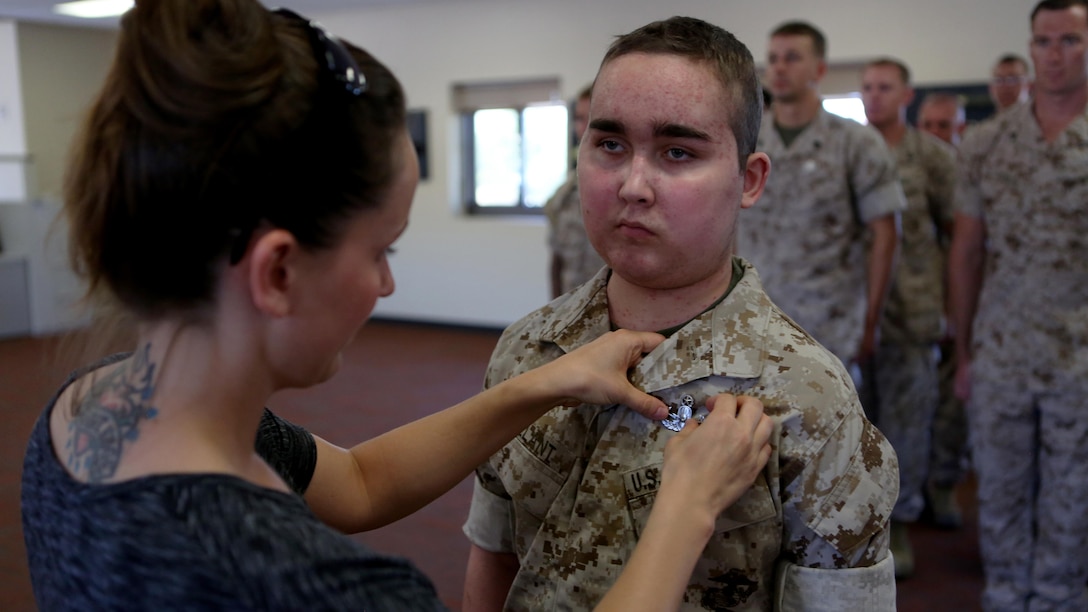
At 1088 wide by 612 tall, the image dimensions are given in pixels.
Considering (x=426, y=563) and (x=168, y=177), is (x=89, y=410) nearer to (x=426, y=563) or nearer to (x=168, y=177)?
(x=168, y=177)

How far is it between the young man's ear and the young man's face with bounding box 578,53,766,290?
0.14 feet

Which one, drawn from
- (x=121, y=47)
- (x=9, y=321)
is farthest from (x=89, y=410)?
(x=9, y=321)

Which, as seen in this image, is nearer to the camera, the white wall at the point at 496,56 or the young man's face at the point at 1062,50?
the young man's face at the point at 1062,50

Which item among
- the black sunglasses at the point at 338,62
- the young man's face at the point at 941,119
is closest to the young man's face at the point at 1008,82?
the young man's face at the point at 941,119

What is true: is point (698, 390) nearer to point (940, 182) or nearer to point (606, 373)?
point (606, 373)

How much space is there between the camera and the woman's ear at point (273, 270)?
86 centimetres

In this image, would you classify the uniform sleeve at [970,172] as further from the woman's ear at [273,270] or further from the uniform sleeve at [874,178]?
the woman's ear at [273,270]

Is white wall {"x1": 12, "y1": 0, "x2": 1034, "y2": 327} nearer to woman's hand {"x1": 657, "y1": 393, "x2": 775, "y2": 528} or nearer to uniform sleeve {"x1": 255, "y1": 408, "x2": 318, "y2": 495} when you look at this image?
woman's hand {"x1": 657, "y1": 393, "x2": 775, "y2": 528}

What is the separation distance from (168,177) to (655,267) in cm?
63

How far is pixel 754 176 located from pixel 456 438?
562 mm

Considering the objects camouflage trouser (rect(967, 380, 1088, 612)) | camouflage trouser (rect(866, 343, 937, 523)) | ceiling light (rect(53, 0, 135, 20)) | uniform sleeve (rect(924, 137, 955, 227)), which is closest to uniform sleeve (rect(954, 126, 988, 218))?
camouflage trouser (rect(967, 380, 1088, 612))

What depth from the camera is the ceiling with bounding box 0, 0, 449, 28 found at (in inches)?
343

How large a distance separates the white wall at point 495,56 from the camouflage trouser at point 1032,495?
432cm

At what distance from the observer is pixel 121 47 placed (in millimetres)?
878
